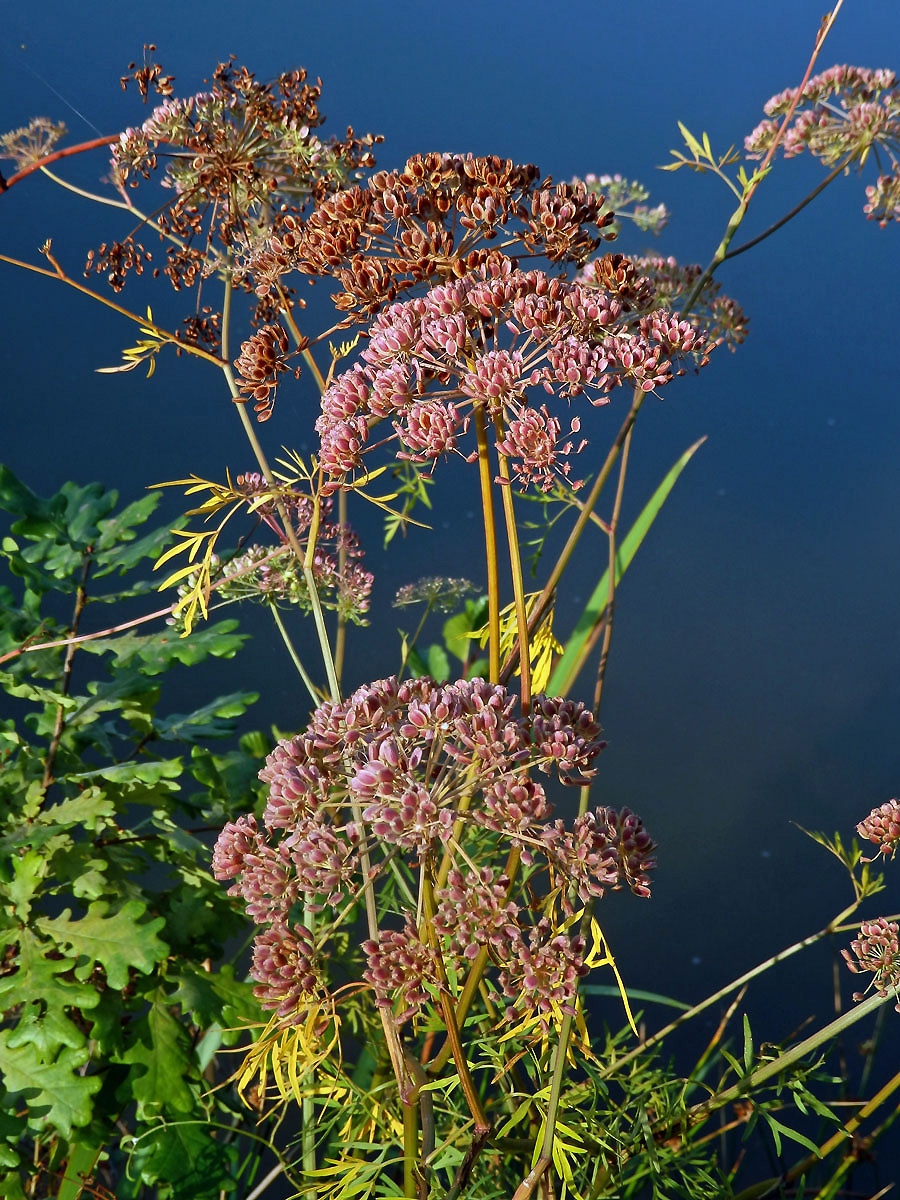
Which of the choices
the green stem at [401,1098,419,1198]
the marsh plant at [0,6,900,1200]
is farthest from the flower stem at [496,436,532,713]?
the green stem at [401,1098,419,1198]

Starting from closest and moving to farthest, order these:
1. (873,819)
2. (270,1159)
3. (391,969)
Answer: (391,969), (873,819), (270,1159)

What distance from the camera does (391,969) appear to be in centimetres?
37

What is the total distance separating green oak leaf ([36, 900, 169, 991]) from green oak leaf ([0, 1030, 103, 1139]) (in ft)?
0.17

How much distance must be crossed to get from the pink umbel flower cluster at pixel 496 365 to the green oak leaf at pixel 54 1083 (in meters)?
0.42

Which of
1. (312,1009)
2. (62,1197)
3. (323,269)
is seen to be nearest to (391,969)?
(312,1009)

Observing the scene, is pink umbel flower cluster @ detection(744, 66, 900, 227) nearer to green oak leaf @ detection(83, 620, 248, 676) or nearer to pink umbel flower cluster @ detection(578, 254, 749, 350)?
pink umbel flower cluster @ detection(578, 254, 749, 350)

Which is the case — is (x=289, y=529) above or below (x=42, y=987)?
above

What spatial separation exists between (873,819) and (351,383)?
38 cm

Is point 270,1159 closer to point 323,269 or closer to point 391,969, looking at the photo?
point 391,969

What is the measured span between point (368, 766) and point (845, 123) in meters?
0.66

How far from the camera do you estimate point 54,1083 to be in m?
0.59

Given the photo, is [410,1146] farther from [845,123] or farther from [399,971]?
[845,123]

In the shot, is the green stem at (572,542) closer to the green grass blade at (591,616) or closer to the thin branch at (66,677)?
the green grass blade at (591,616)

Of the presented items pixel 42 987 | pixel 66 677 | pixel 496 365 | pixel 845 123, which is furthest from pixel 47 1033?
pixel 845 123
